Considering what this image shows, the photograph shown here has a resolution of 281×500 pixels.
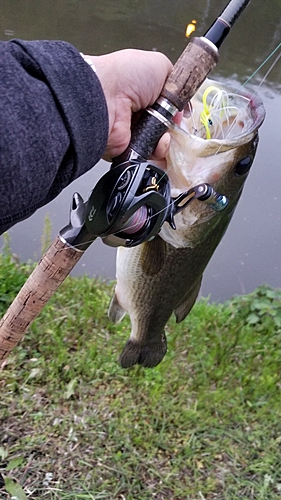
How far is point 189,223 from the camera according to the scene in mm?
1579

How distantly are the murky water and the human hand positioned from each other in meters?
2.05

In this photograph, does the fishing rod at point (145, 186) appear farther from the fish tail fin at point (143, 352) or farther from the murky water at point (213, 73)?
the murky water at point (213, 73)

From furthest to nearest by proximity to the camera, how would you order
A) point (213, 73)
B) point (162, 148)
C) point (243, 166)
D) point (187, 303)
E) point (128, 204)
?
point (213, 73) → point (187, 303) → point (243, 166) → point (162, 148) → point (128, 204)

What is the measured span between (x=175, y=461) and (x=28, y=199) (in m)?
1.60

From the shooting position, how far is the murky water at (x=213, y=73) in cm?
339

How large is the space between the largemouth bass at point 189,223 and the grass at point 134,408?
0.40 metres

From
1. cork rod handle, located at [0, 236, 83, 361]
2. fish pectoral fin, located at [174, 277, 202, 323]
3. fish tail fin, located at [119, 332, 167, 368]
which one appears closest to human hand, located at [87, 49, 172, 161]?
cork rod handle, located at [0, 236, 83, 361]

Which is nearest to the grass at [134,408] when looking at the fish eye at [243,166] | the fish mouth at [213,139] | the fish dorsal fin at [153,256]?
the fish dorsal fin at [153,256]

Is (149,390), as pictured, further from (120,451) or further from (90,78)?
(90,78)

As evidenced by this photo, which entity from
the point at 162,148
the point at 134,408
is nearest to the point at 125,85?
the point at 162,148

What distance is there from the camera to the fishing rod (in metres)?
1.12

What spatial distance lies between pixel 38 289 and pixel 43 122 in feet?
2.20

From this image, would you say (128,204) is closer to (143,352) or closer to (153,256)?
(153,256)

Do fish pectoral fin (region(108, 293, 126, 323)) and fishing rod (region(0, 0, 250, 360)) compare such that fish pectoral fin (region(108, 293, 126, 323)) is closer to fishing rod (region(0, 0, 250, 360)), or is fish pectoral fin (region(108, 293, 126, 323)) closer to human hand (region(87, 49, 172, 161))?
fishing rod (region(0, 0, 250, 360))
